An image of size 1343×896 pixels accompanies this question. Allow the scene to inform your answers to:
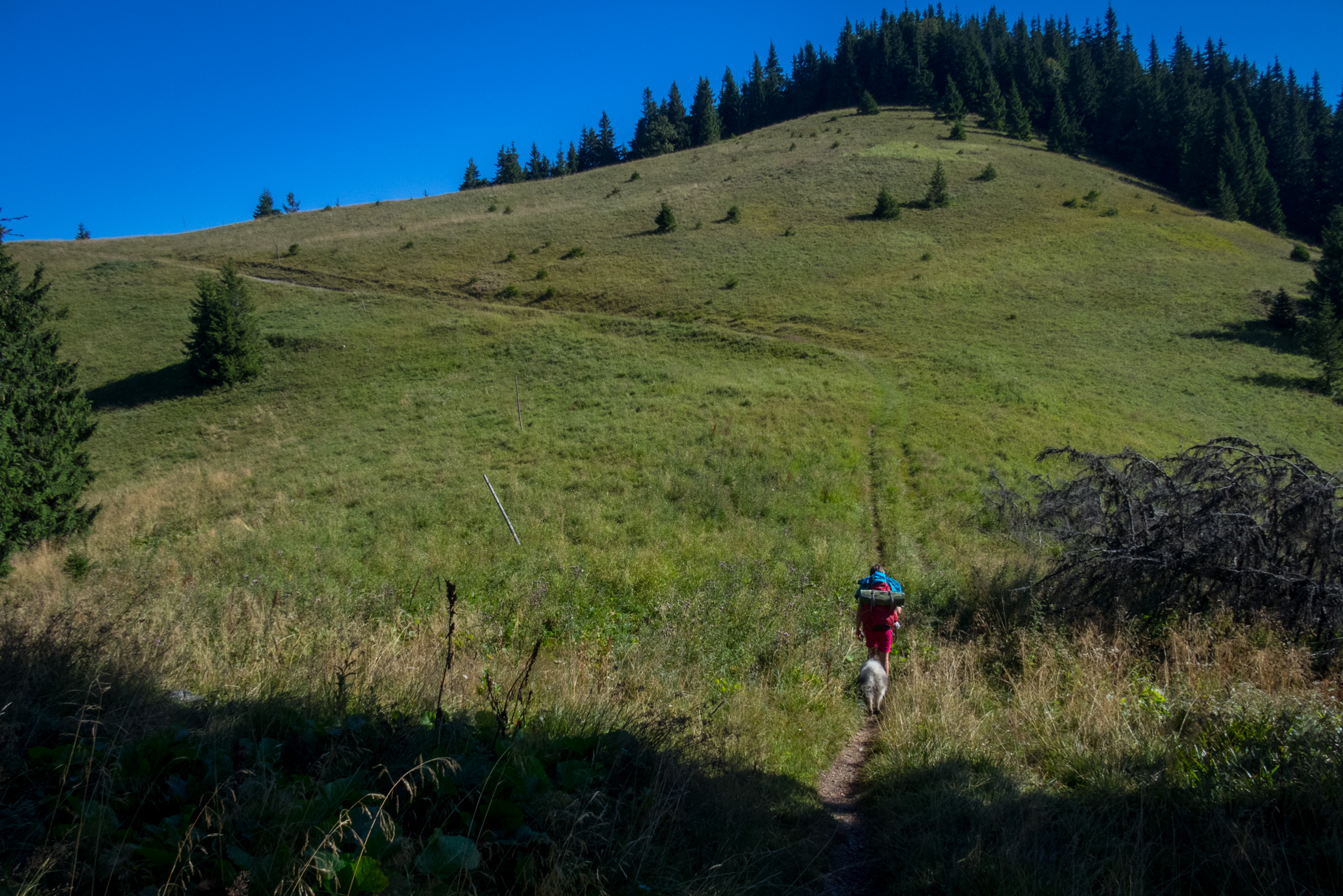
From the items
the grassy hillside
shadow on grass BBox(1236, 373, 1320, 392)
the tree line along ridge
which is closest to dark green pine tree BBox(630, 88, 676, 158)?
the tree line along ridge

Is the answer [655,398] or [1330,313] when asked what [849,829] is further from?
[1330,313]

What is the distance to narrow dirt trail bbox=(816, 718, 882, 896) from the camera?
145 inches

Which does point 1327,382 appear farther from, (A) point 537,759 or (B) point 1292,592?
(A) point 537,759

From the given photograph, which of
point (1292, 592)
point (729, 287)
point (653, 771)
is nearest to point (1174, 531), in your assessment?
point (1292, 592)

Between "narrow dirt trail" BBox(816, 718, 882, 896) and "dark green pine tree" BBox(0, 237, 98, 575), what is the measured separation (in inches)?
652

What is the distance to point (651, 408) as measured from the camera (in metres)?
24.6

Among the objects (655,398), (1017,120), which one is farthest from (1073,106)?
(655,398)

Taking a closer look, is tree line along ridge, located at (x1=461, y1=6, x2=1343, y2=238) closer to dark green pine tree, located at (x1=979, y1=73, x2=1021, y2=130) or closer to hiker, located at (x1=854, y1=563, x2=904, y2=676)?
dark green pine tree, located at (x1=979, y1=73, x2=1021, y2=130)

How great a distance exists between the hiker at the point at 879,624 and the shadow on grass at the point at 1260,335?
3979cm

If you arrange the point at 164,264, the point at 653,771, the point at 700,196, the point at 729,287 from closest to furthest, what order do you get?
the point at 653,771, the point at 729,287, the point at 164,264, the point at 700,196

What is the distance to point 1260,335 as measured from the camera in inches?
1423

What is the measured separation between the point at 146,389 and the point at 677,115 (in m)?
98.1

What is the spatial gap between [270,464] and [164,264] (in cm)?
4630

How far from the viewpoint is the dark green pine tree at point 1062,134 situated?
83.1 m
